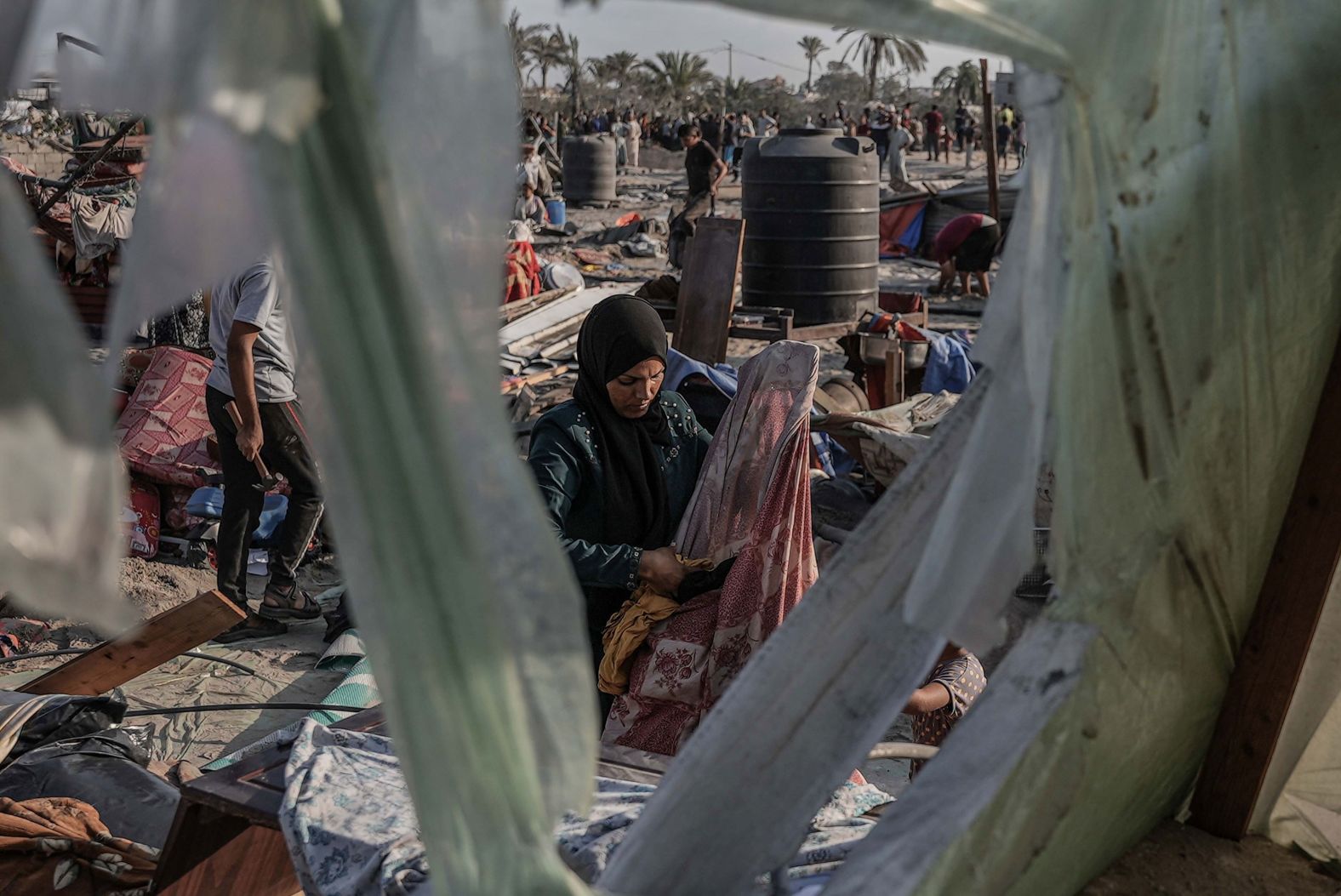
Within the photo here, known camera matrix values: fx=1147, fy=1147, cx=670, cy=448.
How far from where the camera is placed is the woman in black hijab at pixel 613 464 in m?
2.90

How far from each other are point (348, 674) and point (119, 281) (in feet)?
12.3

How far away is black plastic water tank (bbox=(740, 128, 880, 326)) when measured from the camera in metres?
9.72

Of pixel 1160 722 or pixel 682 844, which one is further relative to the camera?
pixel 1160 722

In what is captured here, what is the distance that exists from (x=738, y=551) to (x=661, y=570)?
0.24 meters

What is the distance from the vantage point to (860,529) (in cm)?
157

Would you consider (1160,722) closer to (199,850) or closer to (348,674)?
(199,850)

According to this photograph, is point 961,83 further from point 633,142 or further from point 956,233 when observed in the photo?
point 956,233

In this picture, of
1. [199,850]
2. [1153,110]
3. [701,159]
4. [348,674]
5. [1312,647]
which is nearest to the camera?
[1153,110]

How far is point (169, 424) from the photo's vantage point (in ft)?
20.2

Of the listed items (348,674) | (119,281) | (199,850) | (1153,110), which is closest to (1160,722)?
(1153,110)

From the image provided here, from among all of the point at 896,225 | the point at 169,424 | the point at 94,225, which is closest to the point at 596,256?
the point at 896,225

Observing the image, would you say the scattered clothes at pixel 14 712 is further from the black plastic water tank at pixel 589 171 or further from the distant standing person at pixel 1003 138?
the distant standing person at pixel 1003 138

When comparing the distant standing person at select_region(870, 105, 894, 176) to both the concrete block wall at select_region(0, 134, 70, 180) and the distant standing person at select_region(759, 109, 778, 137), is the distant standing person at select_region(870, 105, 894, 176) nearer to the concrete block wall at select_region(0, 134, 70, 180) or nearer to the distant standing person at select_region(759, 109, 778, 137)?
the distant standing person at select_region(759, 109, 778, 137)

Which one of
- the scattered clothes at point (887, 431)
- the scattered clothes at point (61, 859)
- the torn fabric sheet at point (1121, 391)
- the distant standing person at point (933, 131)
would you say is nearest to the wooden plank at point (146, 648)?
the scattered clothes at point (61, 859)
